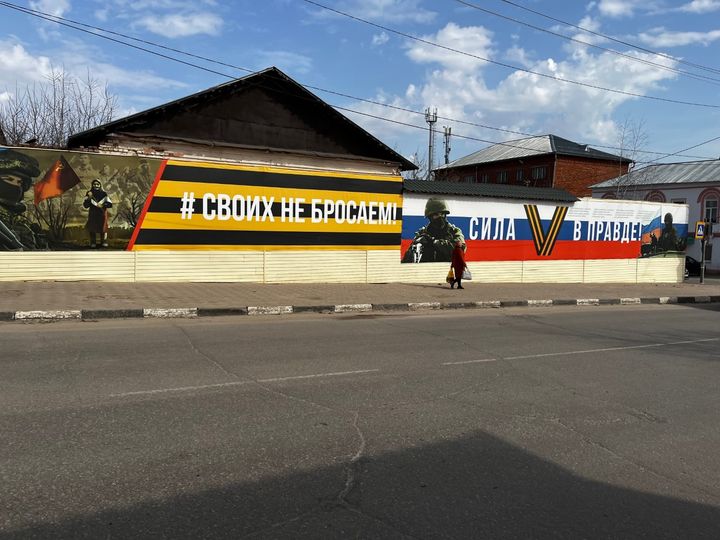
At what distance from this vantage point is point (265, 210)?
50.3ft

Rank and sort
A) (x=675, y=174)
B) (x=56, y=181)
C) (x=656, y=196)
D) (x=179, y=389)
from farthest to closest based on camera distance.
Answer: (x=675, y=174)
(x=656, y=196)
(x=56, y=181)
(x=179, y=389)

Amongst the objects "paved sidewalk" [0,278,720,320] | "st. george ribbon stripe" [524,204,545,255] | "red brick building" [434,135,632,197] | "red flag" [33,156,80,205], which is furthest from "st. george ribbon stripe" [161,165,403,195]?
"red brick building" [434,135,632,197]

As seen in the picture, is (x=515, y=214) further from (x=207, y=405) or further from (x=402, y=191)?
(x=207, y=405)

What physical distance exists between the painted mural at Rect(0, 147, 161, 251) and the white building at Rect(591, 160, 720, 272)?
40.7m

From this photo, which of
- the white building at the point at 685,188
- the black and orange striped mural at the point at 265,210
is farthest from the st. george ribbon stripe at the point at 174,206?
the white building at the point at 685,188

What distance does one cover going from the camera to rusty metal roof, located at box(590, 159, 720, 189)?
143 ft

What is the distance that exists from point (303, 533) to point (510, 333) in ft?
24.7

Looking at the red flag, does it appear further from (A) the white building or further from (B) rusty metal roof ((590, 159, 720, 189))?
(B) rusty metal roof ((590, 159, 720, 189))

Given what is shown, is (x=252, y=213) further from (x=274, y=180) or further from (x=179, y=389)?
(x=179, y=389)

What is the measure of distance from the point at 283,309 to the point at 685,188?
143ft

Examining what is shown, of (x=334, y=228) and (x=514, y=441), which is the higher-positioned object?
(x=334, y=228)

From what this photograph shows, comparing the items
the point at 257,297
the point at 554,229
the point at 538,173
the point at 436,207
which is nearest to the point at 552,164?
the point at 538,173

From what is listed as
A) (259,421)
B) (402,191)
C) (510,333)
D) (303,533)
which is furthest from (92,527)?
(402,191)

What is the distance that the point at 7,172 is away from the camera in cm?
1241
